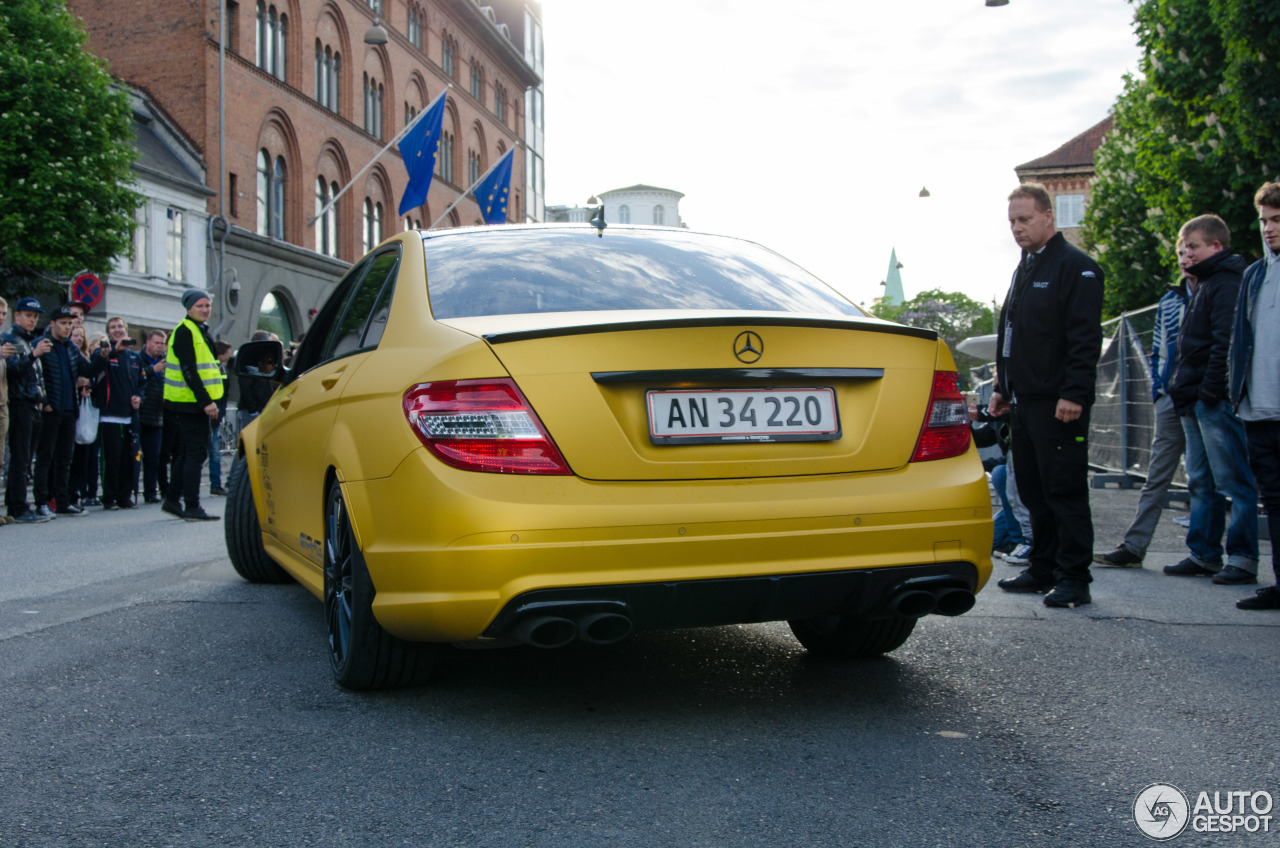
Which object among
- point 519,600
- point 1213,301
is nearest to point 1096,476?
point 1213,301

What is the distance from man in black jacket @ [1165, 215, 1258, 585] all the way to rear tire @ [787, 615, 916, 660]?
3.13 meters

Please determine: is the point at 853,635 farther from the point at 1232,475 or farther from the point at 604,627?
the point at 1232,475

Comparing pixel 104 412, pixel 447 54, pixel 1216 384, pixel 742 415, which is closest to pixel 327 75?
pixel 447 54

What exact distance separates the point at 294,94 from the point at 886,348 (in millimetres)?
35102

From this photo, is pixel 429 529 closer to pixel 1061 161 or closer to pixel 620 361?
pixel 620 361

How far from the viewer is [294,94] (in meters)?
35.5

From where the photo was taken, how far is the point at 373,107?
140ft

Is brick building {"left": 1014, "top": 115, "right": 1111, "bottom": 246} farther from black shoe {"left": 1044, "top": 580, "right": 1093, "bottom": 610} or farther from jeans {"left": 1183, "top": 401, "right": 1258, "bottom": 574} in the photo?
black shoe {"left": 1044, "top": 580, "right": 1093, "bottom": 610}

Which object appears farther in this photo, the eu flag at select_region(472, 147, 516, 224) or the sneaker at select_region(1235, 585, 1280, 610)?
the eu flag at select_region(472, 147, 516, 224)

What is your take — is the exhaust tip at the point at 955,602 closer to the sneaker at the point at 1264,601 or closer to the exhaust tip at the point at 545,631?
the exhaust tip at the point at 545,631

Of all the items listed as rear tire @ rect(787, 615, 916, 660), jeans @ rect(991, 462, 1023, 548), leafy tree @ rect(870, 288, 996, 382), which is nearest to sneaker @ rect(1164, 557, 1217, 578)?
jeans @ rect(991, 462, 1023, 548)

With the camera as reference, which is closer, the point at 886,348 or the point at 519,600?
the point at 519,600

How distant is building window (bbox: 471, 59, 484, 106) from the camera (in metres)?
53.7

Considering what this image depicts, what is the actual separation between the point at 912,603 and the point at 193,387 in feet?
27.4
